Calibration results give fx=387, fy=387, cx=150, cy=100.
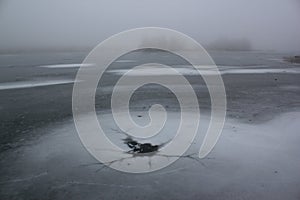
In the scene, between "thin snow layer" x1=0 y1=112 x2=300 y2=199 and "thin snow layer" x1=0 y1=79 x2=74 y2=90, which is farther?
"thin snow layer" x1=0 y1=79 x2=74 y2=90

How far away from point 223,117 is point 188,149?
8.53ft

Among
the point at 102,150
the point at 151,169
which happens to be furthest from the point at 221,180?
the point at 102,150

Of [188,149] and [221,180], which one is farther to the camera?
[188,149]

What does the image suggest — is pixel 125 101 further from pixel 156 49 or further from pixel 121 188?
pixel 156 49

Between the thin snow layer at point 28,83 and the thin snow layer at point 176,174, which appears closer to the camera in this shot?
the thin snow layer at point 176,174

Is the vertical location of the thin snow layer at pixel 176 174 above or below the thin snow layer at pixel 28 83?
above

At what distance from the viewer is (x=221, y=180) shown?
539 cm

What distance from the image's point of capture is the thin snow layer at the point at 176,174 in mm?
4980

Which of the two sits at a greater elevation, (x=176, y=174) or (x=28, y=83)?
(x=176, y=174)

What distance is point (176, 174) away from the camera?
5.60 m

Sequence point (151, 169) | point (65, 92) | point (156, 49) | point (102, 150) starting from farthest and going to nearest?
point (156, 49) → point (65, 92) → point (102, 150) → point (151, 169)

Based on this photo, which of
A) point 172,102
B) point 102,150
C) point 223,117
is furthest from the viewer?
point 172,102

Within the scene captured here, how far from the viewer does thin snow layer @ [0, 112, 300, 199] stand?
4980 mm

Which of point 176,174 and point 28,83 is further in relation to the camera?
point 28,83
